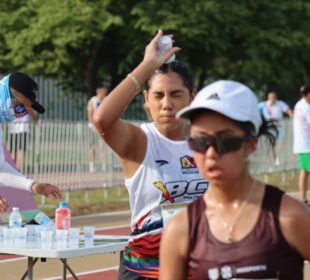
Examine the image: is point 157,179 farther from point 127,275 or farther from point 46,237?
point 46,237

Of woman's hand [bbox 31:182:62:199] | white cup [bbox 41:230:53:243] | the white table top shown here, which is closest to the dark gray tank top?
the white table top

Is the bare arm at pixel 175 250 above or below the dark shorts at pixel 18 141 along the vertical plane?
below

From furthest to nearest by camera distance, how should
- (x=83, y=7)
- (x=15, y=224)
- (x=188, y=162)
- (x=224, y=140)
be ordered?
1. (x=83, y=7)
2. (x=15, y=224)
3. (x=188, y=162)
4. (x=224, y=140)

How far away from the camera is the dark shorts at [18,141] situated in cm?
1575

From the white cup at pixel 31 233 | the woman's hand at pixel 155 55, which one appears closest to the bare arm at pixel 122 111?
the woman's hand at pixel 155 55

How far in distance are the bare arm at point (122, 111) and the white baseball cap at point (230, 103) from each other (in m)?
1.22

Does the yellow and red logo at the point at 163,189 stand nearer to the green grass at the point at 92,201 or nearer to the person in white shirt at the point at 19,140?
the green grass at the point at 92,201

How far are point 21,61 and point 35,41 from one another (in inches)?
44.4

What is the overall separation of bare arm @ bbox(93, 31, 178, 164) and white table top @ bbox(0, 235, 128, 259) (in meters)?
1.38

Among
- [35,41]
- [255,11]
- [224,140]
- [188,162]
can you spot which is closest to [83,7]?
[35,41]

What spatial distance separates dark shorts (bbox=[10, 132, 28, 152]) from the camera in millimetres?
15750

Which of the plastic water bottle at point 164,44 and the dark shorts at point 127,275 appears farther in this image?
the dark shorts at point 127,275

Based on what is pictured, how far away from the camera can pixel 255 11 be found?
30906 millimetres

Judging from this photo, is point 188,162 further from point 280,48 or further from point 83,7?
point 280,48
